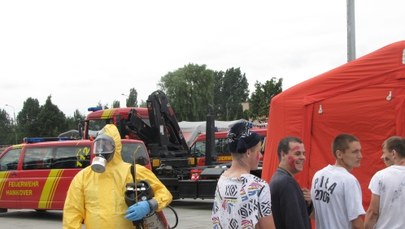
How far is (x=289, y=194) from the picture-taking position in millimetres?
3863

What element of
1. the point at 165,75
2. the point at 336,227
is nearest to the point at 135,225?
the point at 336,227

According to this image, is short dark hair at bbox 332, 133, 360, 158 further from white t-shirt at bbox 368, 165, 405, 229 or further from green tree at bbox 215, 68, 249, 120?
green tree at bbox 215, 68, 249, 120

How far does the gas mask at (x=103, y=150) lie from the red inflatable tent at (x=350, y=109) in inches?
157

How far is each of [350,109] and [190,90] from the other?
69856 millimetres

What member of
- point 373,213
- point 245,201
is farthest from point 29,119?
point 245,201

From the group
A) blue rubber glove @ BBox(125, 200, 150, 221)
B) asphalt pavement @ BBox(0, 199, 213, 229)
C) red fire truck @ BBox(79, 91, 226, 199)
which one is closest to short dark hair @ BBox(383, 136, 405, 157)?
blue rubber glove @ BBox(125, 200, 150, 221)

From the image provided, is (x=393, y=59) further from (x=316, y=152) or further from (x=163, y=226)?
(x=163, y=226)

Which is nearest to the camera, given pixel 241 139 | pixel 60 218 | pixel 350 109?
pixel 241 139

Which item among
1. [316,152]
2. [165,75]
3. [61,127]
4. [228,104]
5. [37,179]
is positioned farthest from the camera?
[228,104]

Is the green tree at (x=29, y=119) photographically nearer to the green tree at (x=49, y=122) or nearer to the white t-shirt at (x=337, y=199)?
the green tree at (x=49, y=122)

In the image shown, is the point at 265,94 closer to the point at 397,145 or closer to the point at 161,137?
the point at 161,137

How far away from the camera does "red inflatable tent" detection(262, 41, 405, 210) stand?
22.6ft

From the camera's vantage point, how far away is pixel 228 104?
13225 cm

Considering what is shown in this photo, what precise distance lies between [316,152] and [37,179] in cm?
768
